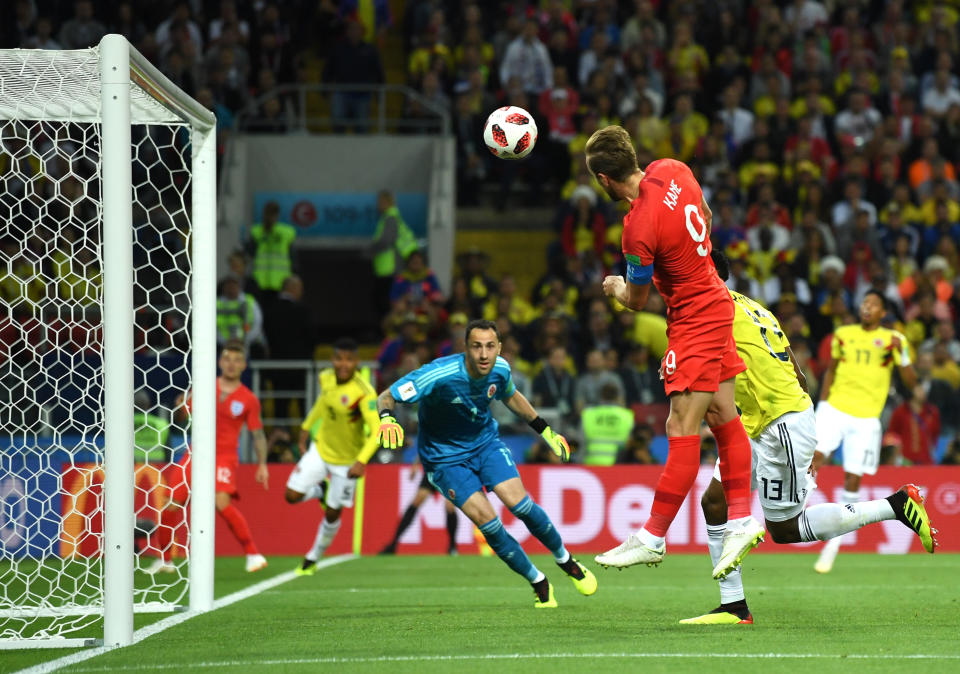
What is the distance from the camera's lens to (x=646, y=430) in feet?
50.9

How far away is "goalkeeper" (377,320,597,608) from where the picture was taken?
29.3ft

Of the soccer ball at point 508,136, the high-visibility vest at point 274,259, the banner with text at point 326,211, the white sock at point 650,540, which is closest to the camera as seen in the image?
the white sock at point 650,540

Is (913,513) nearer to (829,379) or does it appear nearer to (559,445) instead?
(559,445)

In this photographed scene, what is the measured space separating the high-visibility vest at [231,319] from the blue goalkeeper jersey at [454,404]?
7511mm

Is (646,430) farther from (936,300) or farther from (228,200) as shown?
(228,200)

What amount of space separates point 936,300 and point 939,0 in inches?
301

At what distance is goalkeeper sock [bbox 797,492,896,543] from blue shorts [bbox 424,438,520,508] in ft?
8.05

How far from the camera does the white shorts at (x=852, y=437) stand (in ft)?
40.5

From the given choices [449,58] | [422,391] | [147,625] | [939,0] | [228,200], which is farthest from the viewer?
[939,0]

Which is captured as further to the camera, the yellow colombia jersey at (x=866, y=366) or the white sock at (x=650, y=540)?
the yellow colombia jersey at (x=866, y=366)

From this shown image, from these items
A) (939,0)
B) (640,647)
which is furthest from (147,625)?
(939,0)

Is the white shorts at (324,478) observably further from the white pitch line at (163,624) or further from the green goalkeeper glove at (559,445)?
the green goalkeeper glove at (559,445)

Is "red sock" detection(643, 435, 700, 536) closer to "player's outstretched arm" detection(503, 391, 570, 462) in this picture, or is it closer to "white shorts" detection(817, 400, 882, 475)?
"player's outstretched arm" detection(503, 391, 570, 462)

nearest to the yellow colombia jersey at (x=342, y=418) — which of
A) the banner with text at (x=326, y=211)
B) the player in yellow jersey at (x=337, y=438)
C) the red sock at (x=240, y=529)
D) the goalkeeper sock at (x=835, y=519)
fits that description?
the player in yellow jersey at (x=337, y=438)
